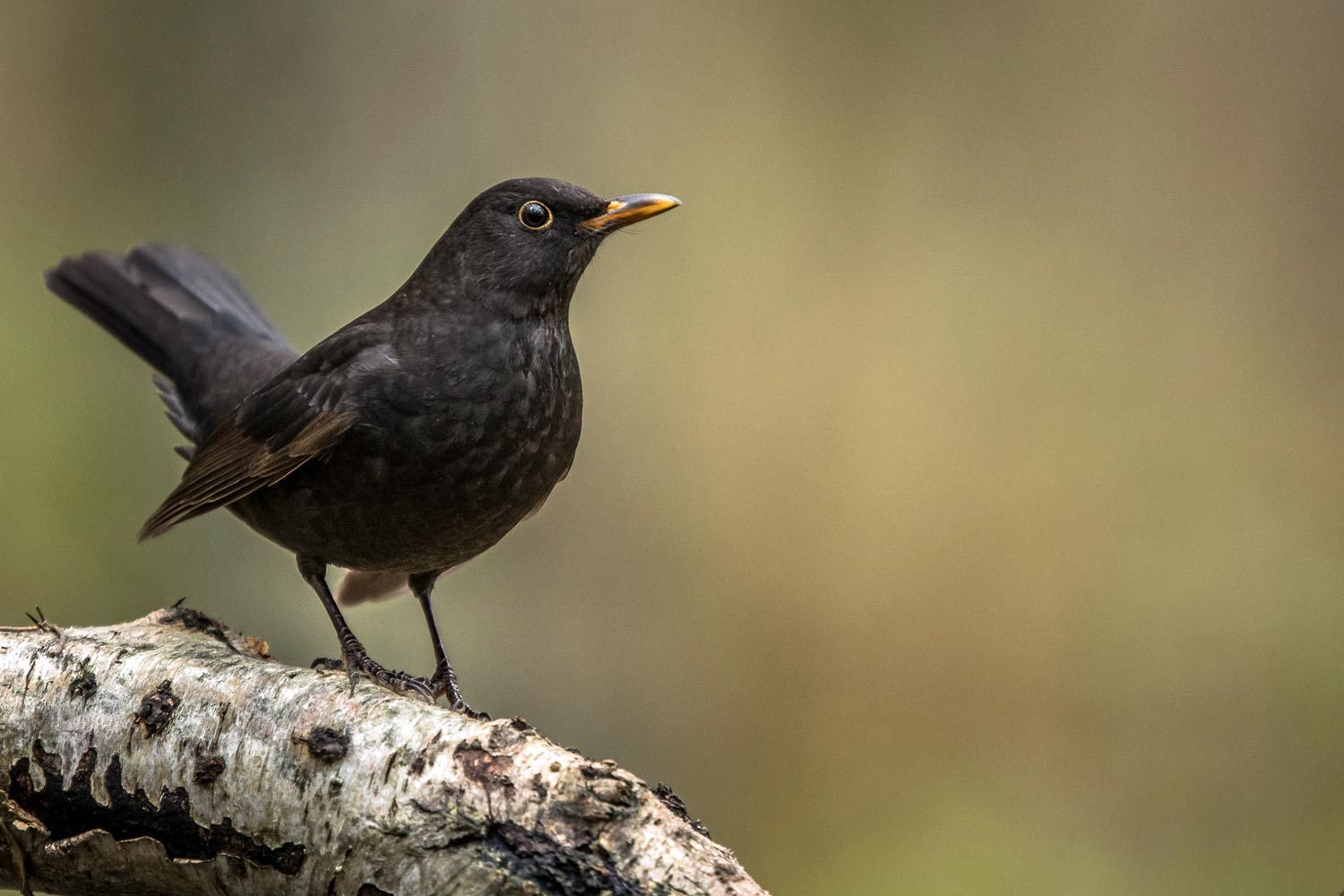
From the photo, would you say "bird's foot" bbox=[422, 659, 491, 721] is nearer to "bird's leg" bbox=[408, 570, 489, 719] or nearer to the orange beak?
"bird's leg" bbox=[408, 570, 489, 719]

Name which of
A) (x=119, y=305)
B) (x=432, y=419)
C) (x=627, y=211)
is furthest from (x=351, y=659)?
(x=119, y=305)

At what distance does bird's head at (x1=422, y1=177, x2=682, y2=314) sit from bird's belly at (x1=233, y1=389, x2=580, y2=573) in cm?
38

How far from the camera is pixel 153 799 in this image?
8.46 ft

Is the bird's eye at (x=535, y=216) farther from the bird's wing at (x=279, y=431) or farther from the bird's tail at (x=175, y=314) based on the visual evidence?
the bird's tail at (x=175, y=314)

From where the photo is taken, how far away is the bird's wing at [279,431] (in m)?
3.44

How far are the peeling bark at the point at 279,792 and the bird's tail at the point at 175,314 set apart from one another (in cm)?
177

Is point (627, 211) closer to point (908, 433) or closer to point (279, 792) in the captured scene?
point (279, 792)

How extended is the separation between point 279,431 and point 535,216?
97 centimetres

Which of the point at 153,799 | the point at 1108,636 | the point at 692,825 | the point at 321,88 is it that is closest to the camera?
the point at 692,825

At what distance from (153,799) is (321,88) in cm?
361

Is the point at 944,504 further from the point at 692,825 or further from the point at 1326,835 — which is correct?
the point at 692,825

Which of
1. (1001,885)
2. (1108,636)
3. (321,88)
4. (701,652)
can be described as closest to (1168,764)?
(1108,636)

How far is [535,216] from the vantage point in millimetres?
3668

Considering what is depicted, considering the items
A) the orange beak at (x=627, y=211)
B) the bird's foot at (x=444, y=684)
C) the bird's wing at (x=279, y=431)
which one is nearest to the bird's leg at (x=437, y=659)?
the bird's foot at (x=444, y=684)
